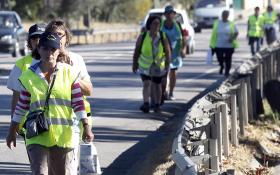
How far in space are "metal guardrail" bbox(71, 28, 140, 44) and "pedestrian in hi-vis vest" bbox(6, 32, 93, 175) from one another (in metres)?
42.6

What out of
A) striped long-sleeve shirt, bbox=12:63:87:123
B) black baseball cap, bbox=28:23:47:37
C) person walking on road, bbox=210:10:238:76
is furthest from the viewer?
person walking on road, bbox=210:10:238:76

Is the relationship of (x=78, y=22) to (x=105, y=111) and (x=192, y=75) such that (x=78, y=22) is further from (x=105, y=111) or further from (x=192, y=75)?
(x=105, y=111)

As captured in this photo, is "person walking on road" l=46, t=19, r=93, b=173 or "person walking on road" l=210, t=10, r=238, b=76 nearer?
"person walking on road" l=46, t=19, r=93, b=173

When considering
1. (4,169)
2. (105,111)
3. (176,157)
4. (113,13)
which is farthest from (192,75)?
(113,13)

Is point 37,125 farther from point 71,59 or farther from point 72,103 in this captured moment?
point 71,59

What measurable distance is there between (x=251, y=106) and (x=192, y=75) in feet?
33.0

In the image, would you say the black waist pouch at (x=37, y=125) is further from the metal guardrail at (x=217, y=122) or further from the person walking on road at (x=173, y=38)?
the person walking on road at (x=173, y=38)

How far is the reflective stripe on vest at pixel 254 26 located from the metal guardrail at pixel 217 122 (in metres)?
11.8

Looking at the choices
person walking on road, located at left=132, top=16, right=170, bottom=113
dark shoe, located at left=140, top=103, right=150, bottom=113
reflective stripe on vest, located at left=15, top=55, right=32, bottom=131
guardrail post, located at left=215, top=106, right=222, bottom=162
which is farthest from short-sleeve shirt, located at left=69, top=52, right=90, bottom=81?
dark shoe, located at left=140, top=103, right=150, bottom=113

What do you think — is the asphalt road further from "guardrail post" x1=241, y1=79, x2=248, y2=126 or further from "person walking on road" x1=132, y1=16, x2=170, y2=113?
"guardrail post" x1=241, y1=79, x2=248, y2=126

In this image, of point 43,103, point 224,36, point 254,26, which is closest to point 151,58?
point 224,36

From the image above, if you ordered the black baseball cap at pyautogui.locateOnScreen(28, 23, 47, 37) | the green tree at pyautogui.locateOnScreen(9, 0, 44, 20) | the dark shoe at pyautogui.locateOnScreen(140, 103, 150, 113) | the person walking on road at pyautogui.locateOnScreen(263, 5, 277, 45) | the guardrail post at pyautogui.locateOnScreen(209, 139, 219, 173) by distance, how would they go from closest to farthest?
the black baseball cap at pyautogui.locateOnScreen(28, 23, 47, 37), the guardrail post at pyautogui.locateOnScreen(209, 139, 219, 173), the dark shoe at pyautogui.locateOnScreen(140, 103, 150, 113), the person walking on road at pyautogui.locateOnScreen(263, 5, 277, 45), the green tree at pyautogui.locateOnScreen(9, 0, 44, 20)

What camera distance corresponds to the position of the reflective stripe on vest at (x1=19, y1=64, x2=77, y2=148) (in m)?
7.36

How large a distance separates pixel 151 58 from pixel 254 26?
1361 cm
